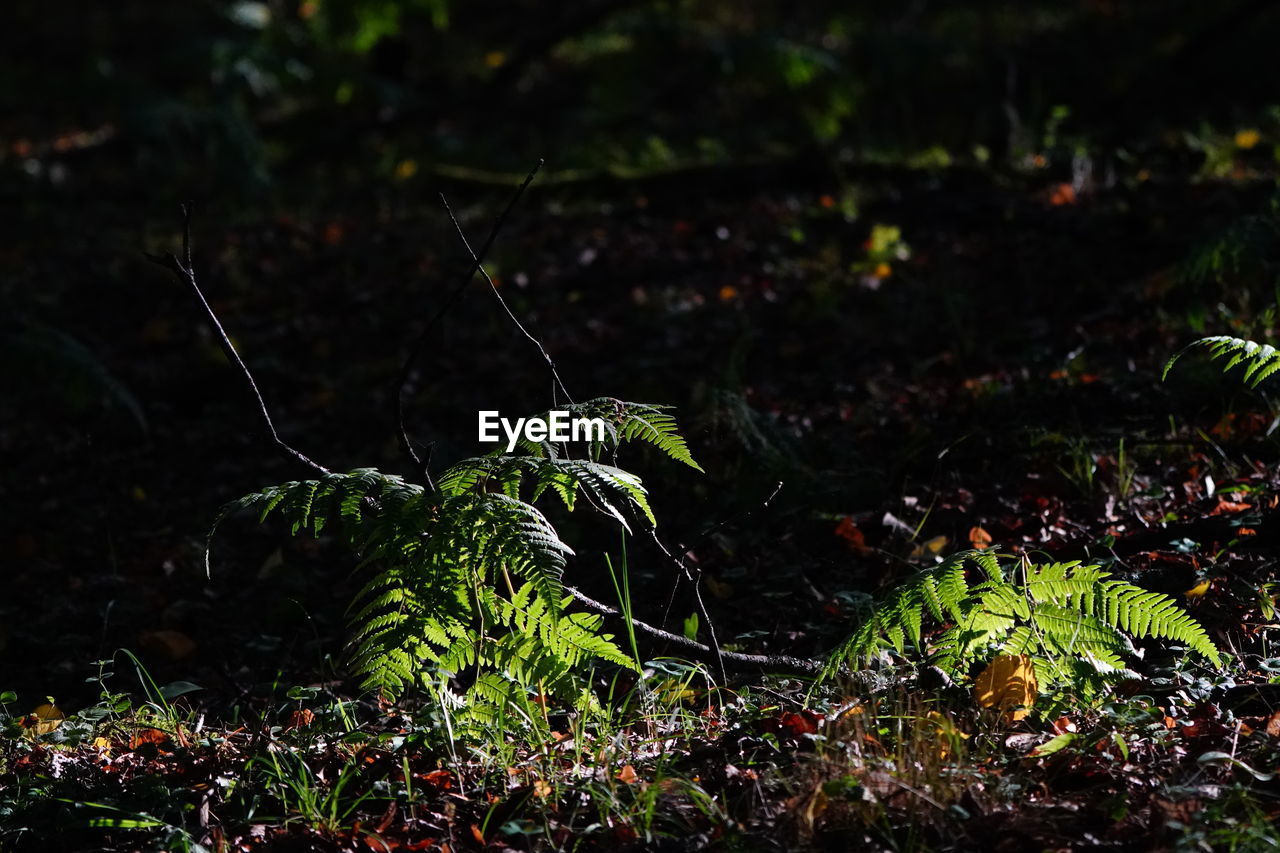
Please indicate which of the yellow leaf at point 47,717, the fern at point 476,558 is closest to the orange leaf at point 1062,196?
the fern at point 476,558

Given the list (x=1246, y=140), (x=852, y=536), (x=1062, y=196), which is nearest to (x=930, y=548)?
(x=852, y=536)

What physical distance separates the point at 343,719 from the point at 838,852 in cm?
133

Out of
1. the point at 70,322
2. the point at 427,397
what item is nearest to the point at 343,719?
the point at 427,397

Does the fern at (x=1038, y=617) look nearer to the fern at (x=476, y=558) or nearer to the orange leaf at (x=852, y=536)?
the fern at (x=476, y=558)

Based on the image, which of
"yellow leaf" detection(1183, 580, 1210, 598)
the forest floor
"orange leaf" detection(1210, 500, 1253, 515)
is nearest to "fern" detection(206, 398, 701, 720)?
the forest floor

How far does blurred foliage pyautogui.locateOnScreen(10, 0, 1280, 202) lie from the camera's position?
27.0 ft

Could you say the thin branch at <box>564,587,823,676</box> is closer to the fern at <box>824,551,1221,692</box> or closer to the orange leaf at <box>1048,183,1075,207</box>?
the fern at <box>824,551,1221,692</box>

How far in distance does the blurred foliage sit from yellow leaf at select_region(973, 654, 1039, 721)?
14.5ft

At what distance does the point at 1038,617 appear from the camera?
2625 mm

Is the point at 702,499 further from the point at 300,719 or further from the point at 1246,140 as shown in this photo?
the point at 1246,140

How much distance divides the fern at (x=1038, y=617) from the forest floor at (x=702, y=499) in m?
0.10

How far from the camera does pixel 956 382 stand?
4.75m

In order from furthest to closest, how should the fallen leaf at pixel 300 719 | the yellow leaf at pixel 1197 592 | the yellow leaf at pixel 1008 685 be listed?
the yellow leaf at pixel 1197 592
the fallen leaf at pixel 300 719
the yellow leaf at pixel 1008 685

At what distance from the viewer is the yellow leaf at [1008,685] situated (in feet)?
8.77
